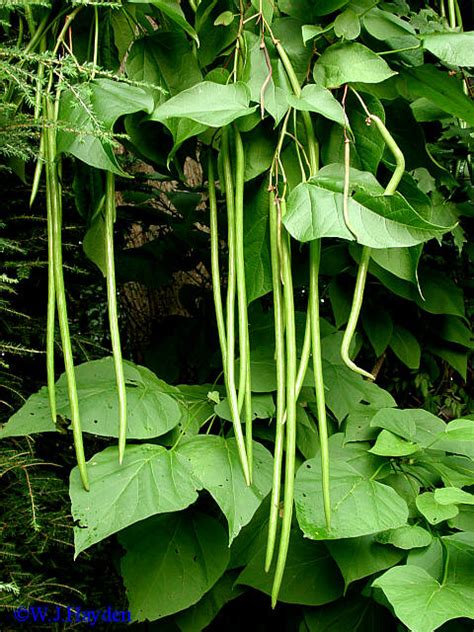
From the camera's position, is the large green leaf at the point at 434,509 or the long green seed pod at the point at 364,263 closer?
the long green seed pod at the point at 364,263

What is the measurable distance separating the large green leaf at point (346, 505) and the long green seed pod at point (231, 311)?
0.10 m

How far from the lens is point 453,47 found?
2.30 feet

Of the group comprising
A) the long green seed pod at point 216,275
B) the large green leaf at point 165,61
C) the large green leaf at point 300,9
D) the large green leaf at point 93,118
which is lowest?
the long green seed pod at point 216,275

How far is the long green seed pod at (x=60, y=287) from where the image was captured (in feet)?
2.05

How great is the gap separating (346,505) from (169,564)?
24 cm

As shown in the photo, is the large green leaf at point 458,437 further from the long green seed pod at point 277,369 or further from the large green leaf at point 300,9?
the large green leaf at point 300,9

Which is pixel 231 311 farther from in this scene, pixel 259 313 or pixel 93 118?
pixel 259 313

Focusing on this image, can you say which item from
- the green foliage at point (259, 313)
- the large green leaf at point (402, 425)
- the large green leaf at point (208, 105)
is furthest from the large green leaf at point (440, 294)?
the large green leaf at point (208, 105)

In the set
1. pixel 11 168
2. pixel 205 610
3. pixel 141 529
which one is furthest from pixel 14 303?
pixel 205 610

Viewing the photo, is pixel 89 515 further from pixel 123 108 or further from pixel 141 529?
pixel 123 108

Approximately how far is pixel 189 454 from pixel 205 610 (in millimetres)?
258

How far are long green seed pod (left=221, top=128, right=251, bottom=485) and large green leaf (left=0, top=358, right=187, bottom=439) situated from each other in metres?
0.10

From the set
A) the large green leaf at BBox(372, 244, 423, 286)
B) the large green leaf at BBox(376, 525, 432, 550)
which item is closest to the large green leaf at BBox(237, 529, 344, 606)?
the large green leaf at BBox(376, 525, 432, 550)

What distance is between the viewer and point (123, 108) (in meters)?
0.61
